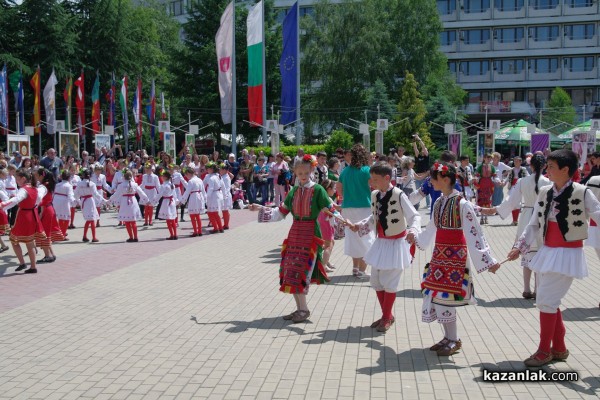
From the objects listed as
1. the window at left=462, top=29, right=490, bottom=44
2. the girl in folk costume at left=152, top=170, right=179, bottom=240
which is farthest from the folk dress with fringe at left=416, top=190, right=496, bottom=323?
the window at left=462, top=29, right=490, bottom=44

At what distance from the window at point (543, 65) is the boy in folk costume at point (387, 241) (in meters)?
68.7

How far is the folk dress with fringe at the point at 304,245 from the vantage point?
7.61 m

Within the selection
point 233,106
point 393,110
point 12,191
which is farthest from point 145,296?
point 393,110

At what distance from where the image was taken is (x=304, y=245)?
7.65 metres

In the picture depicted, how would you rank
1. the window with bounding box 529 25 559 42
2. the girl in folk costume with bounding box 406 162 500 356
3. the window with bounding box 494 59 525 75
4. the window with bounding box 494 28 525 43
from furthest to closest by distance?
the window with bounding box 494 59 525 75
the window with bounding box 494 28 525 43
the window with bounding box 529 25 559 42
the girl in folk costume with bounding box 406 162 500 356

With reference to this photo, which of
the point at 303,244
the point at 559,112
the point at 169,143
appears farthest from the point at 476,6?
the point at 303,244

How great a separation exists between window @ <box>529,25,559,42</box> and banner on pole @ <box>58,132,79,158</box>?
5518 cm

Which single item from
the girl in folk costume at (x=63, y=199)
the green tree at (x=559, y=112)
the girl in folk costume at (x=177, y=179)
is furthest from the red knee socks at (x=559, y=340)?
the green tree at (x=559, y=112)

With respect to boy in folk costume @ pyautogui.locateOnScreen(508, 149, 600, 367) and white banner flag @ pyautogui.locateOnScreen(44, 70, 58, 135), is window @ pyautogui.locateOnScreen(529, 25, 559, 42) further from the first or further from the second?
boy in folk costume @ pyautogui.locateOnScreen(508, 149, 600, 367)

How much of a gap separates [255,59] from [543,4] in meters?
47.9

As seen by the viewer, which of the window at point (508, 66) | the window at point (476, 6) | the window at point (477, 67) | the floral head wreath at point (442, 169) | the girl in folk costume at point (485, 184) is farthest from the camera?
the window at point (477, 67)

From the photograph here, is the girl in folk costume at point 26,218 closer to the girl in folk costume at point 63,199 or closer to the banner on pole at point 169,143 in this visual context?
the girl in folk costume at point 63,199

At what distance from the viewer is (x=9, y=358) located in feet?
21.3

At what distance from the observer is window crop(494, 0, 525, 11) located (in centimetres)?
6956
